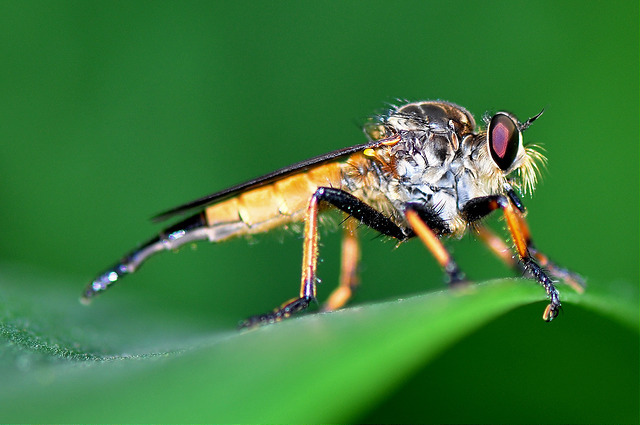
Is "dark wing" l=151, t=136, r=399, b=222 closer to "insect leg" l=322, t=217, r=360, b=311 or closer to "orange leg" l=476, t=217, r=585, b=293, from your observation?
"orange leg" l=476, t=217, r=585, b=293

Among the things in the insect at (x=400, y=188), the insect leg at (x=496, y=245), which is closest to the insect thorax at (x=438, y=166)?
the insect at (x=400, y=188)

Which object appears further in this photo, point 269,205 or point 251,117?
point 251,117

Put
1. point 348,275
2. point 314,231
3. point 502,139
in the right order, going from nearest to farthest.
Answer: point 314,231 → point 502,139 → point 348,275

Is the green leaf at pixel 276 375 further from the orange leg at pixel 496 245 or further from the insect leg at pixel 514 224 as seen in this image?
the orange leg at pixel 496 245

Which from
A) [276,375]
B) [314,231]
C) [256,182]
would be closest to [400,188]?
[314,231]

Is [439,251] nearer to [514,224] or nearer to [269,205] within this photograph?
[514,224]

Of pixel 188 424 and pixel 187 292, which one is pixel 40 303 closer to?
pixel 187 292

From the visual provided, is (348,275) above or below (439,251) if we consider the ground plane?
above

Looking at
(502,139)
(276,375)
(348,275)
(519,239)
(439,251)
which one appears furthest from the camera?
(348,275)
